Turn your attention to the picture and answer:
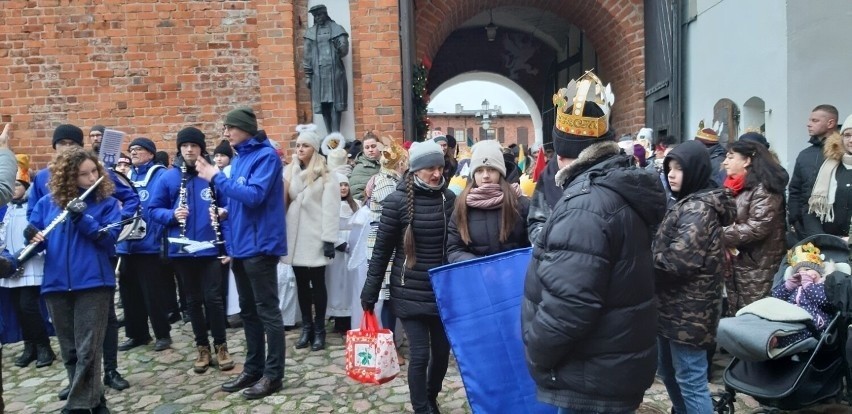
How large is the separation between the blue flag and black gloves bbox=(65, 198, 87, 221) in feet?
7.50

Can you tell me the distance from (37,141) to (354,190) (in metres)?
5.73

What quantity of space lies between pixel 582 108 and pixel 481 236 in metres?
1.35

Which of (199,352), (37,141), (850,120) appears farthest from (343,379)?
(37,141)

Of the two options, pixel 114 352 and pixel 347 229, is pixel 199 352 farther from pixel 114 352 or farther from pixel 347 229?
pixel 347 229

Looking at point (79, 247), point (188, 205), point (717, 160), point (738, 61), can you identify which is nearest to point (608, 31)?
point (738, 61)

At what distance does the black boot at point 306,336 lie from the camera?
214 inches

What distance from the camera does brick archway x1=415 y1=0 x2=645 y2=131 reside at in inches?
407

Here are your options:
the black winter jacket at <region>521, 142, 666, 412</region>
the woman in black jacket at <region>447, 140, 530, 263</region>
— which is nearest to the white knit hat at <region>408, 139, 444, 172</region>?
the woman in black jacket at <region>447, 140, 530, 263</region>

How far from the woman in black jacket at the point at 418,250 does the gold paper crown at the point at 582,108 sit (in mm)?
1289

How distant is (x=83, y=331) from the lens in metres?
3.90

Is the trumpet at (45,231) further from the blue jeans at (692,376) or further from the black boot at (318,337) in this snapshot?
the blue jeans at (692,376)

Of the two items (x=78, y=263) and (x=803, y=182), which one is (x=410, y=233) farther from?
(x=803, y=182)

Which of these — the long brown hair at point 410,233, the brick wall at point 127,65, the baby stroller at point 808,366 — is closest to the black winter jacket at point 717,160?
the baby stroller at point 808,366

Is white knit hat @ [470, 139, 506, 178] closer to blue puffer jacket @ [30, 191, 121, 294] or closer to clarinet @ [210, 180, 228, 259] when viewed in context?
clarinet @ [210, 180, 228, 259]
